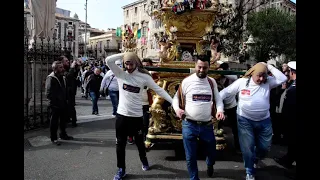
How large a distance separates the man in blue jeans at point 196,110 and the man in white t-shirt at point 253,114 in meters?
0.47

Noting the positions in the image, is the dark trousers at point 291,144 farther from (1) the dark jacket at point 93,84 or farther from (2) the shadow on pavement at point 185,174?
(1) the dark jacket at point 93,84

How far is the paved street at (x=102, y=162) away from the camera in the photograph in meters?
5.23

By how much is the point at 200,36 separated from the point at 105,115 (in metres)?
5.86

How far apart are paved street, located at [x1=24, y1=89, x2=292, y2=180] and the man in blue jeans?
73 cm

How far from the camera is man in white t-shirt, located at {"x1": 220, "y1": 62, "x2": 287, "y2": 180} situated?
4906 mm

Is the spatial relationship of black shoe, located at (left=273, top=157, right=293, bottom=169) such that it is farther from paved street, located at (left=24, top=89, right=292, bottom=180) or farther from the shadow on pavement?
the shadow on pavement

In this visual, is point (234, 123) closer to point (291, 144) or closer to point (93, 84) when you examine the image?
point (291, 144)

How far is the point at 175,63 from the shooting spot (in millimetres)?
6348

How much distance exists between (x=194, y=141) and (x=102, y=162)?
199 centimetres

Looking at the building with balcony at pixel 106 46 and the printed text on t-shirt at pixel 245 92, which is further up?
the building with balcony at pixel 106 46

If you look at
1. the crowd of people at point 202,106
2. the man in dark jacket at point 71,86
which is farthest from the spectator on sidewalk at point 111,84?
the crowd of people at point 202,106

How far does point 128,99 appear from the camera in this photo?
5.01m
